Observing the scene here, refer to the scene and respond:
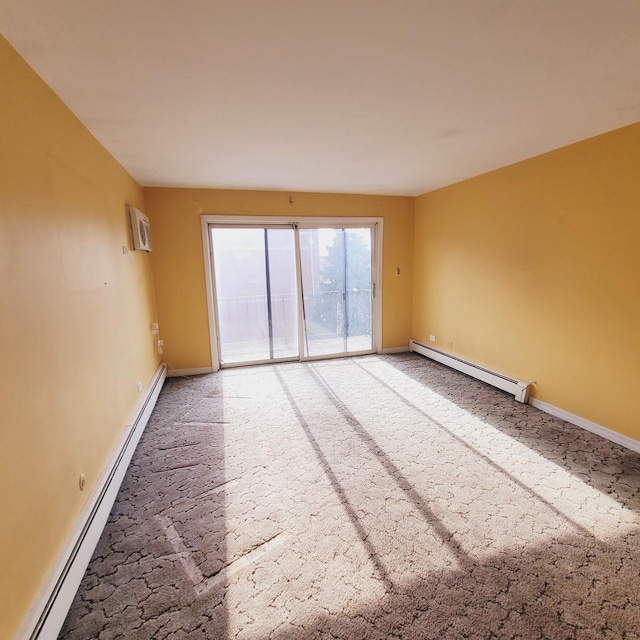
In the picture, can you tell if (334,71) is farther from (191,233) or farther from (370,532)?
(191,233)

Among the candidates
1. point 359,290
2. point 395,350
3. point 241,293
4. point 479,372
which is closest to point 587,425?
point 479,372

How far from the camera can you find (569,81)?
1.83 metres

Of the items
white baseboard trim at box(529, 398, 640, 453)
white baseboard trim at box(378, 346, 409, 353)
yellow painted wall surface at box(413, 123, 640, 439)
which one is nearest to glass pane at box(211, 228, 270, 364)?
white baseboard trim at box(378, 346, 409, 353)

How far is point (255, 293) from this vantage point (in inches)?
190

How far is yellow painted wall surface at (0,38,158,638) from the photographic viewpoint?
1251mm

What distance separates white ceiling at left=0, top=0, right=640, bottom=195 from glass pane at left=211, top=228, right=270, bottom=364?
1.72 metres

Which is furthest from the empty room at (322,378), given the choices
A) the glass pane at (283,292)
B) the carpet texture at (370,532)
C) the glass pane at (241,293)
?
the glass pane at (283,292)

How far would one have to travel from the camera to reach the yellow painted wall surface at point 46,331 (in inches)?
49.3

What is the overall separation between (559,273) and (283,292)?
3.30 m

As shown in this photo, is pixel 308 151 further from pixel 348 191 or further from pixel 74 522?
pixel 74 522

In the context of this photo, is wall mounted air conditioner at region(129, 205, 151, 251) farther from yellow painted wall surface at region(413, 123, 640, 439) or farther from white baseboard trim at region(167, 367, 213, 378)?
yellow painted wall surface at region(413, 123, 640, 439)

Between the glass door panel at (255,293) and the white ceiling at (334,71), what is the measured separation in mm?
1737

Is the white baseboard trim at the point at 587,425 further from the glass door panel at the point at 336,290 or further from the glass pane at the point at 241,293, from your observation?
the glass pane at the point at 241,293

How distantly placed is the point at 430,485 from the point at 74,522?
2.06 meters
